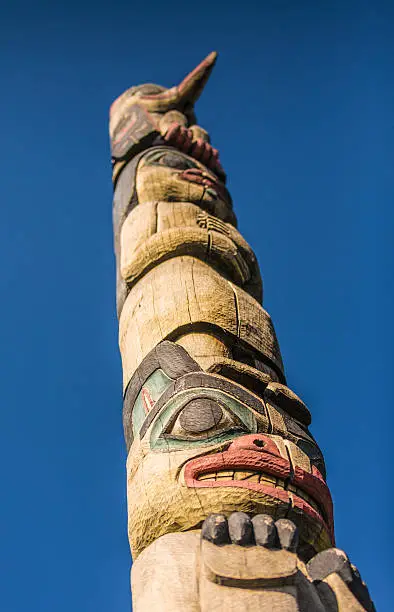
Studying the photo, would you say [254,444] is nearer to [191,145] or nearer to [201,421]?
[201,421]

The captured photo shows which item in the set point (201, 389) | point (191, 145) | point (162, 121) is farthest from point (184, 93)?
point (201, 389)

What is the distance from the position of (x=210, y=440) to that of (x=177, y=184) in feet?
11.6

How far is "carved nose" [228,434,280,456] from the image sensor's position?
3.63m

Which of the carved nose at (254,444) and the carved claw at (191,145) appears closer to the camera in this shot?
the carved nose at (254,444)

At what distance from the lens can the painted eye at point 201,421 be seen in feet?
12.3

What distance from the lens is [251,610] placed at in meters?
2.85

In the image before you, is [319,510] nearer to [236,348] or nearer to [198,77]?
[236,348]

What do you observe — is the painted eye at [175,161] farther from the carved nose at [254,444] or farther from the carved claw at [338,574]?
the carved claw at [338,574]

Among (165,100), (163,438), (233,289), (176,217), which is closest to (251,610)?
(163,438)

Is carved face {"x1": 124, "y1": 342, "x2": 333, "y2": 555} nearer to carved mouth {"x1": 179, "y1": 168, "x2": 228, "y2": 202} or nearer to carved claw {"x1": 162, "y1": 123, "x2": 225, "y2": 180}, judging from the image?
carved mouth {"x1": 179, "y1": 168, "x2": 228, "y2": 202}

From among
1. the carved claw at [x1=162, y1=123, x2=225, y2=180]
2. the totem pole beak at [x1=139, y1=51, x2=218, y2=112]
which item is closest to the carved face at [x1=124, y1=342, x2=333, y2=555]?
the carved claw at [x1=162, y1=123, x2=225, y2=180]

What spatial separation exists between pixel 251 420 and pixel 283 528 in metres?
0.90

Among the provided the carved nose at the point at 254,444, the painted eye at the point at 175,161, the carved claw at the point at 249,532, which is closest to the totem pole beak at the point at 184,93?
the painted eye at the point at 175,161

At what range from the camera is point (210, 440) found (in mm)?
3715
